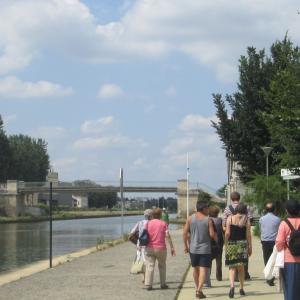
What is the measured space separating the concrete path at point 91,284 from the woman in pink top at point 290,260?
4217 millimetres

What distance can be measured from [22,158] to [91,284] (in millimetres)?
143893

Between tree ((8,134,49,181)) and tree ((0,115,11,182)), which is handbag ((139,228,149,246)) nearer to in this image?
tree ((0,115,11,182))

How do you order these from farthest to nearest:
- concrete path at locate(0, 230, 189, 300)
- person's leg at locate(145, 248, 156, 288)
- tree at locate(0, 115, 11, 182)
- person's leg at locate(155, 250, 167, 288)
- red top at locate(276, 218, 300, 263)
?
tree at locate(0, 115, 11, 182)
person's leg at locate(155, 250, 167, 288)
person's leg at locate(145, 248, 156, 288)
concrete path at locate(0, 230, 189, 300)
red top at locate(276, 218, 300, 263)

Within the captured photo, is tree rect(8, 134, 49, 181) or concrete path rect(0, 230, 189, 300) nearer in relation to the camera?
concrete path rect(0, 230, 189, 300)

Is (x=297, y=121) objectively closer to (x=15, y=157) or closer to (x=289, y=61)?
(x=289, y=61)

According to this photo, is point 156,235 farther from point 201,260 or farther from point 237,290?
point 237,290

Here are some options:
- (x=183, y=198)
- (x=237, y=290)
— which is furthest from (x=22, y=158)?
(x=237, y=290)

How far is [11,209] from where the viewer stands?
120m

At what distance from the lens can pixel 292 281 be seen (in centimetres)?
840

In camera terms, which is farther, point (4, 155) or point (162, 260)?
point (4, 155)

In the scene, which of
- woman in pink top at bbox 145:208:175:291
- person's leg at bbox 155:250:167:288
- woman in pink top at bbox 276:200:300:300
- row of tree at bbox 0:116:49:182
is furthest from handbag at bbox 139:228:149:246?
row of tree at bbox 0:116:49:182

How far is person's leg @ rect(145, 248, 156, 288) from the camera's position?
13352 millimetres

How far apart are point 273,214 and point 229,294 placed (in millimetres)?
2575

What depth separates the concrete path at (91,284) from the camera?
12.7 metres
